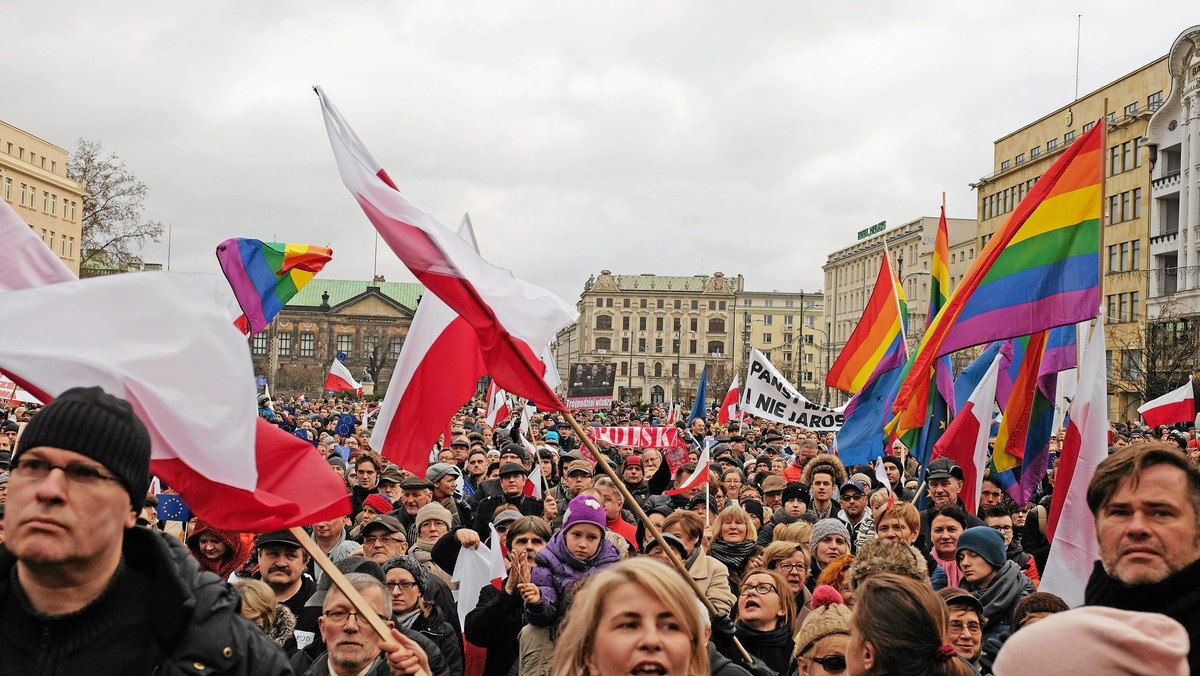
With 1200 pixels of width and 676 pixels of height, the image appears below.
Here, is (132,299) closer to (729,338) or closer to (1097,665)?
(1097,665)

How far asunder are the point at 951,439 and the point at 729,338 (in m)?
151

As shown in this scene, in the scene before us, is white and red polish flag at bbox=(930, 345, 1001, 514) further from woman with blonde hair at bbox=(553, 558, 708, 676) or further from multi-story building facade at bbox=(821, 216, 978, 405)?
multi-story building facade at bbox=(821, 216, 978, 405)

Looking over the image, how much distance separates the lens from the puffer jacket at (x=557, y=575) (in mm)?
5598

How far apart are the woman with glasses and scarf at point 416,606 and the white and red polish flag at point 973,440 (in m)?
4.17

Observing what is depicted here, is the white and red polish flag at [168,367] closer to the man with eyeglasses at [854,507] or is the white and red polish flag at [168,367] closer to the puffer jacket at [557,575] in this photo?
the puffer jacket at [557,575]

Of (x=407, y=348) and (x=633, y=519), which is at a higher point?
(x=407, y=348)

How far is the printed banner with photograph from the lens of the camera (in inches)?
1097

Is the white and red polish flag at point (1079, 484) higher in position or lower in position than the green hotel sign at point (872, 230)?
lower

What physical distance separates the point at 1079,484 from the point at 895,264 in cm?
7888

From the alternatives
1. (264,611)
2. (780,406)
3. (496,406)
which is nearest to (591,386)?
(496,406)

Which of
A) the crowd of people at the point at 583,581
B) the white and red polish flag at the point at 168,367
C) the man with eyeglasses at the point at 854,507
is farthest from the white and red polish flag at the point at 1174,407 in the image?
the white and red polish flag at the point at 168,367

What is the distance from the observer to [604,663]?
311 centimetres

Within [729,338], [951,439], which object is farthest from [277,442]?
[729,338]

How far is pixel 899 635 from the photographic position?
3.72m
